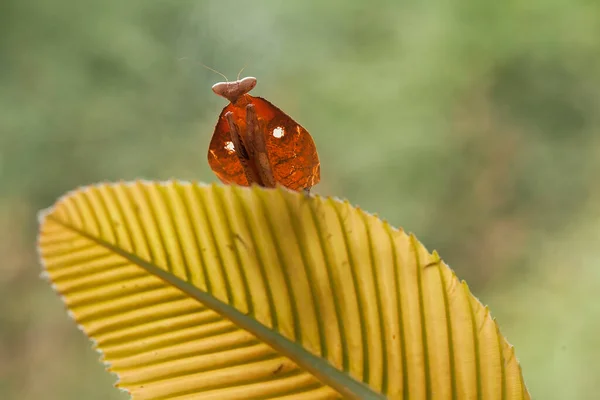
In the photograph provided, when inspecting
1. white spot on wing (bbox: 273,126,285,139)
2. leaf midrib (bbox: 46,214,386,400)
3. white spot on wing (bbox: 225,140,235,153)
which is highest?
white spot on wing (bbox: 273,126,285,139)

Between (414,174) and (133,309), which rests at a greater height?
(414,174)

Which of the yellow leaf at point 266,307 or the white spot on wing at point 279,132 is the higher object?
the white spot on wing at point 279,132

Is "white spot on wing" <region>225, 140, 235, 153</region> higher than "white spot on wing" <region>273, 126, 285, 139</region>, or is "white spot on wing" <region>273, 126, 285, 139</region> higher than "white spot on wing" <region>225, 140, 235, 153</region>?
"white spot on wing" <region>273, 126, 285, 139</region>

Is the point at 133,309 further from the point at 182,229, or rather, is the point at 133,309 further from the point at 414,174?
the point at 414,174

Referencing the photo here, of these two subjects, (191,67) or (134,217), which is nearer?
(134,217)

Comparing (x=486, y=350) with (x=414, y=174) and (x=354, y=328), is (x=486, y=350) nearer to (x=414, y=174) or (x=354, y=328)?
(x=354, y=328)

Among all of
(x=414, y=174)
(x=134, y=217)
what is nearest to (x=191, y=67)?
(x=414, y=174)

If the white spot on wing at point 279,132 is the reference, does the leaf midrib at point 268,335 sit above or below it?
below

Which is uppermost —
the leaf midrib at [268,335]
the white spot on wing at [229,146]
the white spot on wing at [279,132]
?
the white spot on wing at [279,132]
